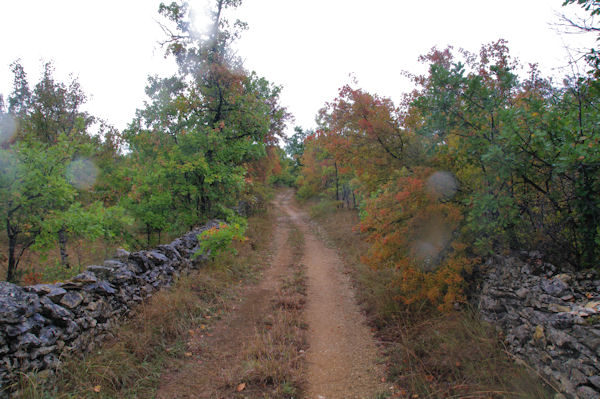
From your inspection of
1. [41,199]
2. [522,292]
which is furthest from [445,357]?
[41,199]

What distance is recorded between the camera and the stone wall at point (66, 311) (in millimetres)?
3551

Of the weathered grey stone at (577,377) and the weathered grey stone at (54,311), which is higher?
the weathered grey stone at (54,311)

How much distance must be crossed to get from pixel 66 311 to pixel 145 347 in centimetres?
128

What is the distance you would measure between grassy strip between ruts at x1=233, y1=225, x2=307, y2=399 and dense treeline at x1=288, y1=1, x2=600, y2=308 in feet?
6.81

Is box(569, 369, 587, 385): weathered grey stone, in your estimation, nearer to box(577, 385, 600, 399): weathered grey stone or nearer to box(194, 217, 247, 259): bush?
box(577, 385, 600, 399): weathered grey stone

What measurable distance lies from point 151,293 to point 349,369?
14.3ft

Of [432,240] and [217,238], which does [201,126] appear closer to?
[217,238]

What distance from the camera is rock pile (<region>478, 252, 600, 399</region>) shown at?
123 inches

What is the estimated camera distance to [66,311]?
428 centimetres

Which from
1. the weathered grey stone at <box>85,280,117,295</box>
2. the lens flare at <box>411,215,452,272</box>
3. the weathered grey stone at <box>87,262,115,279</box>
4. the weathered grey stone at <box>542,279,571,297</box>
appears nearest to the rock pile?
the weathered grey stone at <box>542,279,571,297</box>

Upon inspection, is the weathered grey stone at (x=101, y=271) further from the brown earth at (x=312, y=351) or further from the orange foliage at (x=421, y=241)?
the orange foliage at (x=421, y=241)

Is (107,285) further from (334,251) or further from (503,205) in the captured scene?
(334,251)

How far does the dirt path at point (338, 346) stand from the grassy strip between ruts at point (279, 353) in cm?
19

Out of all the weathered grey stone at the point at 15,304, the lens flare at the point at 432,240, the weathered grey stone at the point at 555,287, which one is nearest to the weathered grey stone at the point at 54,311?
the weathered grey stone at the point at 15,304
